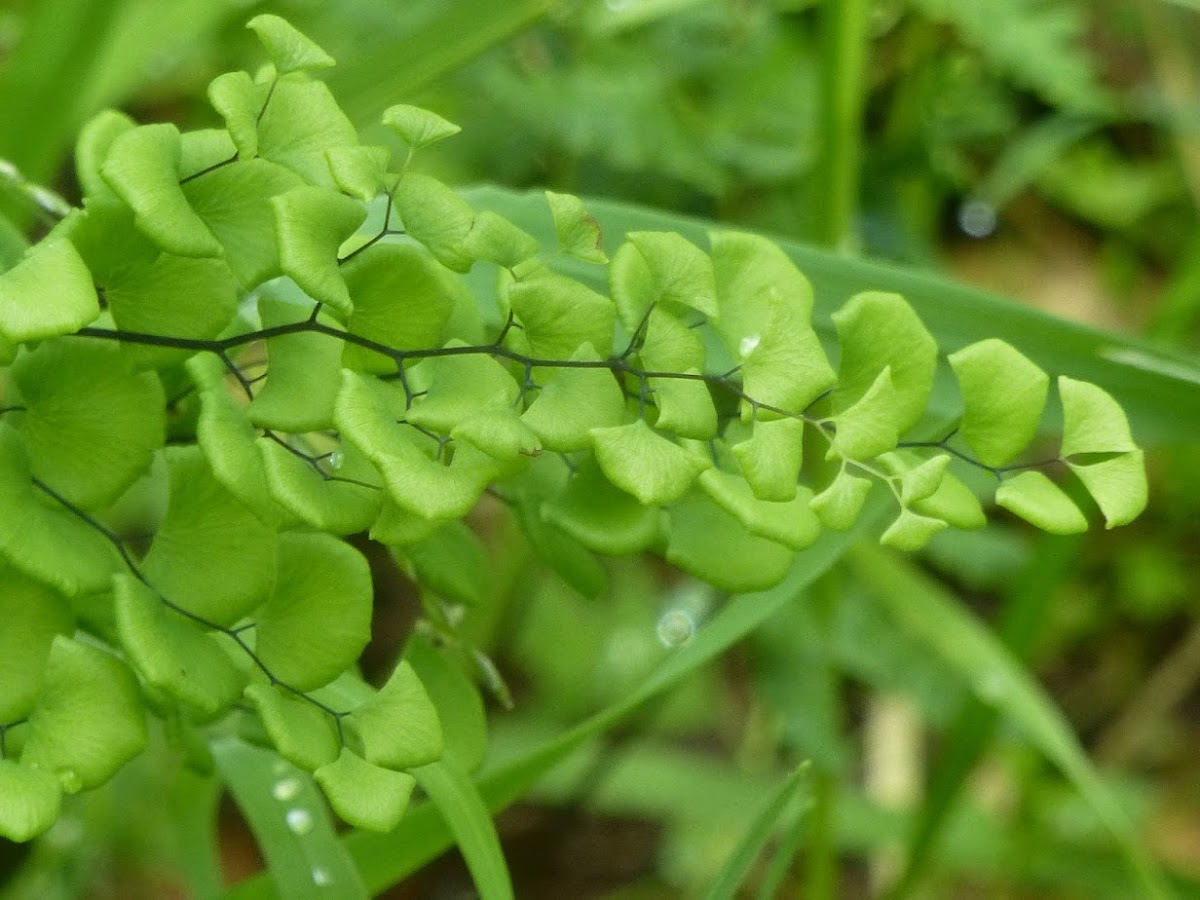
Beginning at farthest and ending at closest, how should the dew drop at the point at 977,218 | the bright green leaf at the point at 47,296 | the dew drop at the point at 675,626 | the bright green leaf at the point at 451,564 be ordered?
the dew drop at the point at 977,218, the dew drop at the point at 675,626, the bright green leaf at the point at 451,564, the bright green leaf at the point at 47,296

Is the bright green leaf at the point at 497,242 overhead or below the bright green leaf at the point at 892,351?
overhead

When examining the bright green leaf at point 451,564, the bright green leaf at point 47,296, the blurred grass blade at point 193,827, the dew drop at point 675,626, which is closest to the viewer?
the bright green leaf at point 47,296

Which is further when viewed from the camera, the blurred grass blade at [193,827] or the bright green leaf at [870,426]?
the blurred grass blade at [193,827]

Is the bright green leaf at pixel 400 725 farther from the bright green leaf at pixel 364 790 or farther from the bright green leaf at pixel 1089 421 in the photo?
the bright green leaf at pixel 1089 421

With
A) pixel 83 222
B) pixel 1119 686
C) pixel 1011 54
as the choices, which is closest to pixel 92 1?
pixel 83 222

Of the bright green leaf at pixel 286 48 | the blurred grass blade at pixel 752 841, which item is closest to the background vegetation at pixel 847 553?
the blurred grass blade at pixel 752 841

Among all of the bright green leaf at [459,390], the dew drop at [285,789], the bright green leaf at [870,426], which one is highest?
the bright green leaf at [459,390]

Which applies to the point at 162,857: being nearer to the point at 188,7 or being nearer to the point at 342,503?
the point at 188,7
